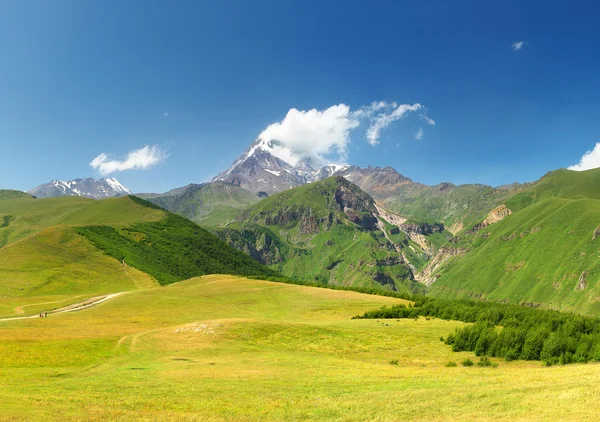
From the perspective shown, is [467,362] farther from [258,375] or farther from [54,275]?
[54,275]

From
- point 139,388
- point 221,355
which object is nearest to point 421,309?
point 221,355

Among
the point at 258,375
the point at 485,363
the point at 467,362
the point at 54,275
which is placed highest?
the point at 54,275

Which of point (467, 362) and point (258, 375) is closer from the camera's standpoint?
point (258, 375)

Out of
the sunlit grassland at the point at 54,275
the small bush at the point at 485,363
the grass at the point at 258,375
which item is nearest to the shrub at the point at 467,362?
the small bush at the point at 485,363

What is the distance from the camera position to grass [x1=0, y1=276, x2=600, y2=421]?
80.5 feet

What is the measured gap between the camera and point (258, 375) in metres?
38.3

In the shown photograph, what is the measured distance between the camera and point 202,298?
116 meters

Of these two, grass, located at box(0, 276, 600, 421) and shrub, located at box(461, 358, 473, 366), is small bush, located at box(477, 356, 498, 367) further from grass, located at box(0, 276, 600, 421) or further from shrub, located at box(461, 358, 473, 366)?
grass, located at box(0, 276, 600, 421)

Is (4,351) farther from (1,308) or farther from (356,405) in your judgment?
(1,308)

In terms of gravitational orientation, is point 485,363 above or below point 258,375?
below

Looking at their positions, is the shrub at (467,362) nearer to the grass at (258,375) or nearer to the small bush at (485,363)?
the small bush at (485,363)

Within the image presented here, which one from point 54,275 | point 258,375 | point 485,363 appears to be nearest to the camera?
point 258,375

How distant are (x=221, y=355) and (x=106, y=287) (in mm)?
135436

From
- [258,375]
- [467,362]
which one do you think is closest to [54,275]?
[258,375]
